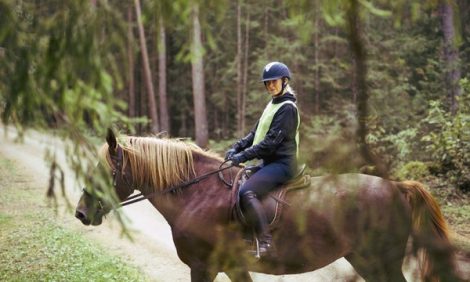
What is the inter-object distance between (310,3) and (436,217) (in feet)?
10.1

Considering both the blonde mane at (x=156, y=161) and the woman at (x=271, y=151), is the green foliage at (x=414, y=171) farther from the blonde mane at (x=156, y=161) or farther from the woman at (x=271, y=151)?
the blonde mane at (x=156, y=161)

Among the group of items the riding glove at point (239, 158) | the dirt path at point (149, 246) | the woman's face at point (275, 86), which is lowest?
the dirt path at point (149, 246)

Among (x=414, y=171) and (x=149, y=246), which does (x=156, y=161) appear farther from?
(x=414, y=171)

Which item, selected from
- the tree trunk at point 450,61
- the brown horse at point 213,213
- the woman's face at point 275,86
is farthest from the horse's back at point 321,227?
the tree trunk at point 450,61

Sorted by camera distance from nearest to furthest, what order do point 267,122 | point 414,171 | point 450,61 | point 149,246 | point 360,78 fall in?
point 360,78 → point 267,122 → point 149,246 → point 414,171 → point 450,61

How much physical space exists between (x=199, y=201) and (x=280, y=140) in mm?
1219

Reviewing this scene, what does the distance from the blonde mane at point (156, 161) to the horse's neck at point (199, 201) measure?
0.15m

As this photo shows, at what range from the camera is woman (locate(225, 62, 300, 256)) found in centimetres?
523

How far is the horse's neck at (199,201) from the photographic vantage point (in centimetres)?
551

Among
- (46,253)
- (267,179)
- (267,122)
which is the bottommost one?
(46,253)

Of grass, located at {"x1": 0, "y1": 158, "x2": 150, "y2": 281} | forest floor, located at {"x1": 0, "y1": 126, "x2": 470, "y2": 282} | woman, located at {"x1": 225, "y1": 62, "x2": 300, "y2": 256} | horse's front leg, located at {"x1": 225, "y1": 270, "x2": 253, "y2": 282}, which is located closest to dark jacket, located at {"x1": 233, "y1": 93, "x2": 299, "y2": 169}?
woman, located at {"x1": 225, "y1": 62, "x2": 300, "y2": 256}

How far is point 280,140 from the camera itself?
5262mm

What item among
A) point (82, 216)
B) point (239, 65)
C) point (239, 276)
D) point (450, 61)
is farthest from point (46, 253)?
point (239, 65)

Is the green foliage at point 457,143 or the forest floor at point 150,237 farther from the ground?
the green foliage at point 457,143
